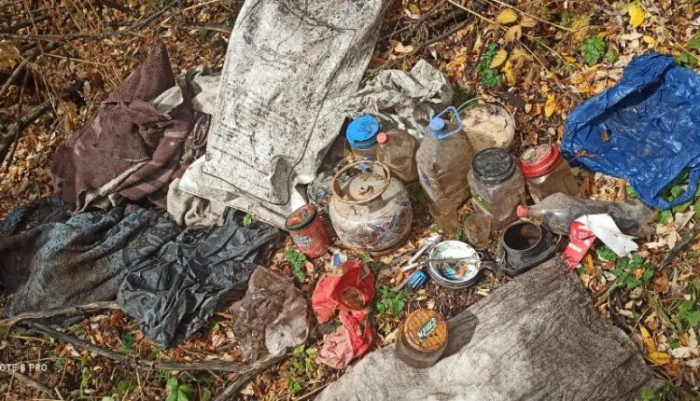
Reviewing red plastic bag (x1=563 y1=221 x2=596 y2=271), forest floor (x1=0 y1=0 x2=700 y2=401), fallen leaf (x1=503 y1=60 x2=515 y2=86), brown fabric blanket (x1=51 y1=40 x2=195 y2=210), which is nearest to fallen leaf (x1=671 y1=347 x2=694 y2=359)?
forest floor (x1=0 y1=0 x2=700 y2=401)

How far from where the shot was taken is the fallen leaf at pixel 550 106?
3.33 metres

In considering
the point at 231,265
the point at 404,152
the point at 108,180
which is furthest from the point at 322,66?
the point at 108,180

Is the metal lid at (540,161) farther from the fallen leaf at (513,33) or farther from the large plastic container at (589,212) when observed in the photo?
the fallen leaf at (513,33)

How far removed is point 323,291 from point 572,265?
127 centimetres

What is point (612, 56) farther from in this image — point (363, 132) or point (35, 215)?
point (35, 215)

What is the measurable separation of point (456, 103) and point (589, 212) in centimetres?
113

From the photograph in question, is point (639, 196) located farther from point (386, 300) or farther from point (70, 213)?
point (70, 213)

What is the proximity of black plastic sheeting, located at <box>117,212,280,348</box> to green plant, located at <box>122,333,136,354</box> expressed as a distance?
0.59 feet

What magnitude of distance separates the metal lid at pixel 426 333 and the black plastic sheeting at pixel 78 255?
1.90 metres

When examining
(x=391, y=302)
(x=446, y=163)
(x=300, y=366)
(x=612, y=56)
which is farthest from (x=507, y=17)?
(x=300, y=366)

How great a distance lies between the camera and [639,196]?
2.90m

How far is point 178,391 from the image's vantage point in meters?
3.06

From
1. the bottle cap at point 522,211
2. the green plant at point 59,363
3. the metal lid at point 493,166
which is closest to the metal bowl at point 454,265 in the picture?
the bottle cap at point 522,211

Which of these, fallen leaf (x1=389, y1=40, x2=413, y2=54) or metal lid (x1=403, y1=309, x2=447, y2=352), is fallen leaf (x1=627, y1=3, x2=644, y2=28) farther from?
metal lid (x1=403, y1=309, x2=447, y2=352)
